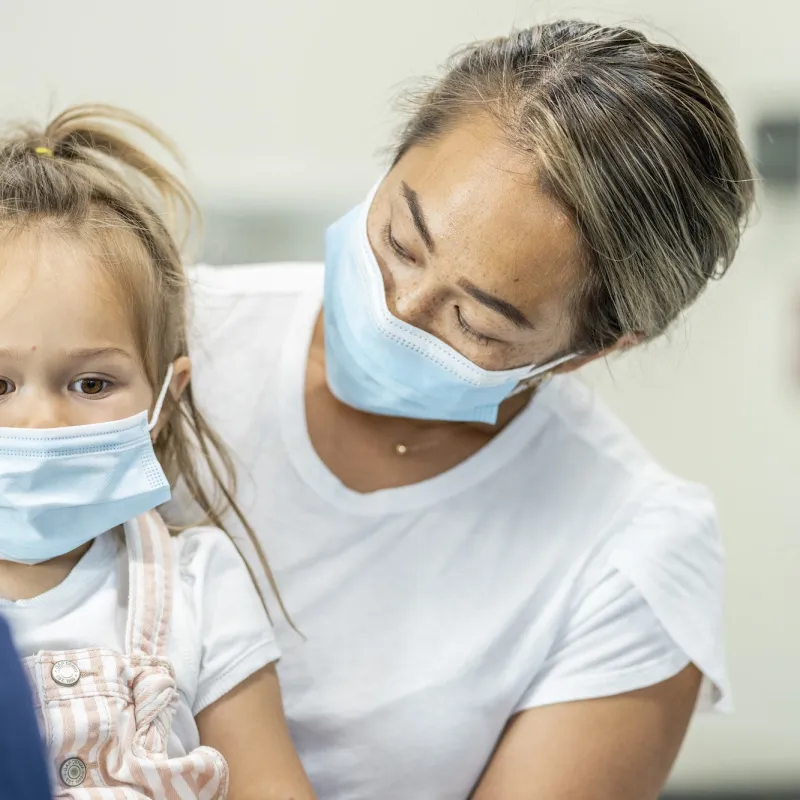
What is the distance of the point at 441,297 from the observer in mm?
1354

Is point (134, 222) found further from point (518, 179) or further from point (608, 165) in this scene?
point (608, 165)

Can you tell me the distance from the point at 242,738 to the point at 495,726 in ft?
1.17

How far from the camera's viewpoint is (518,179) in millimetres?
1304

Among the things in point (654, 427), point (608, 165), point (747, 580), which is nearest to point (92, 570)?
point (608, 165)

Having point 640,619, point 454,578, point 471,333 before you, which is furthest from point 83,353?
point 640,619

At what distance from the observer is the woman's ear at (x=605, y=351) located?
1.50 metres

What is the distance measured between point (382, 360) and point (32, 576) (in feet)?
1.63

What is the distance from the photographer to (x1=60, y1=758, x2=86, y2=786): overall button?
112 cm

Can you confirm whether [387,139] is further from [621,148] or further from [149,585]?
[149,585]

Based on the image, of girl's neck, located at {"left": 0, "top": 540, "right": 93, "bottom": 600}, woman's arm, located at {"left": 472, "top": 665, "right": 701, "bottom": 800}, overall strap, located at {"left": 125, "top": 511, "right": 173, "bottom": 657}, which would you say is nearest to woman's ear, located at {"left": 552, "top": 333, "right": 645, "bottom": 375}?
woman's arm, located at {"left": 472, "top": 665, "right": 701, "bottom": 800}

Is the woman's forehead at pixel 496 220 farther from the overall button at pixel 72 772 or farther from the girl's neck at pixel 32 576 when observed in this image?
the overall button at pixel 72 772

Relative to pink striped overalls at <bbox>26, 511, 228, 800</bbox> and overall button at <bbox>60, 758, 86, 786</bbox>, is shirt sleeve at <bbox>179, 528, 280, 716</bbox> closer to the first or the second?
pink striped overalls at <bbox>26, 511, 228, 800</bbox>

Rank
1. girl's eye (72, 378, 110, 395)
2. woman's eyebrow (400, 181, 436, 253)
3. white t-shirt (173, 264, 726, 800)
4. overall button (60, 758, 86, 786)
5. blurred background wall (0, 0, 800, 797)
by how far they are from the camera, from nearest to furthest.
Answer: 1. overall button (60, 758, 86, 786)
2. girl's eye (72, 378, 110, 395)
3. woman's eyebrow (400, 181, 436, 253)
4. white t-shirt (173, 264, 726, 800)
5. blurred background wall (0, 0, 800, 797)

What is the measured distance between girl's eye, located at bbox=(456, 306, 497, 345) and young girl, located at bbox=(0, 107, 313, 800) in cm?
34
